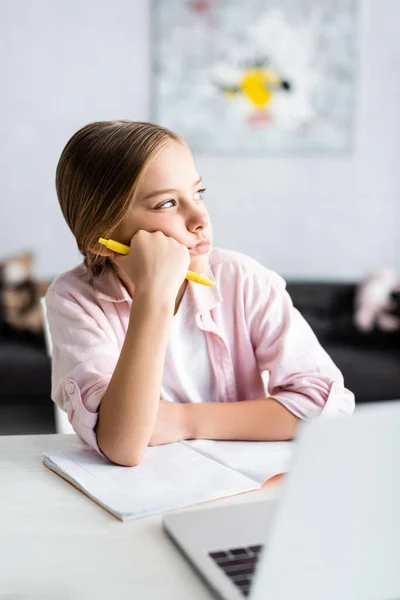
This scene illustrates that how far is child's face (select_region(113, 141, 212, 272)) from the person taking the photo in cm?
110

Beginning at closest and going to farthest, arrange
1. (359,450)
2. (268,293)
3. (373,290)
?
(359,450) < (268,293) < (373,290)

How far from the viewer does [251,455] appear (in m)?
0.94

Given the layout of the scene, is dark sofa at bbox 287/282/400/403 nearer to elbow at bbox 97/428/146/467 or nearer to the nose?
the nose

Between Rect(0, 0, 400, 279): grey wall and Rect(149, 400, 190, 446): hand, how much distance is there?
2.72 metres

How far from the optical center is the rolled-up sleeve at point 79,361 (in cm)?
99

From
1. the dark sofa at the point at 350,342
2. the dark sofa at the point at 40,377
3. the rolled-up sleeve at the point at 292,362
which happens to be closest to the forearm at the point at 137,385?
the rolled-up sleeve at the point at 292,362

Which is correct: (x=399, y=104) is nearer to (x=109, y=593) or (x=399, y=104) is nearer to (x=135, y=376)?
(x=135, y=376)

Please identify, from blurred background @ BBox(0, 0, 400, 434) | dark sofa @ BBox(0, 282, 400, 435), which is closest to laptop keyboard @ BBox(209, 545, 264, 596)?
dark sofa @ BBox(0, 282, 400, 435)

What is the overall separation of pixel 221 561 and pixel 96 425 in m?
0.40

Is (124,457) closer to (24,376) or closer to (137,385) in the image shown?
(137,385)

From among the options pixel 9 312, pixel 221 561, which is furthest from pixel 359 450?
pixel 9 312

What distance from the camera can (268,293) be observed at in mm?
1208

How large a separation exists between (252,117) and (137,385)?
2.95 metres

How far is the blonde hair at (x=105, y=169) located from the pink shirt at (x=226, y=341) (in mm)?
105
